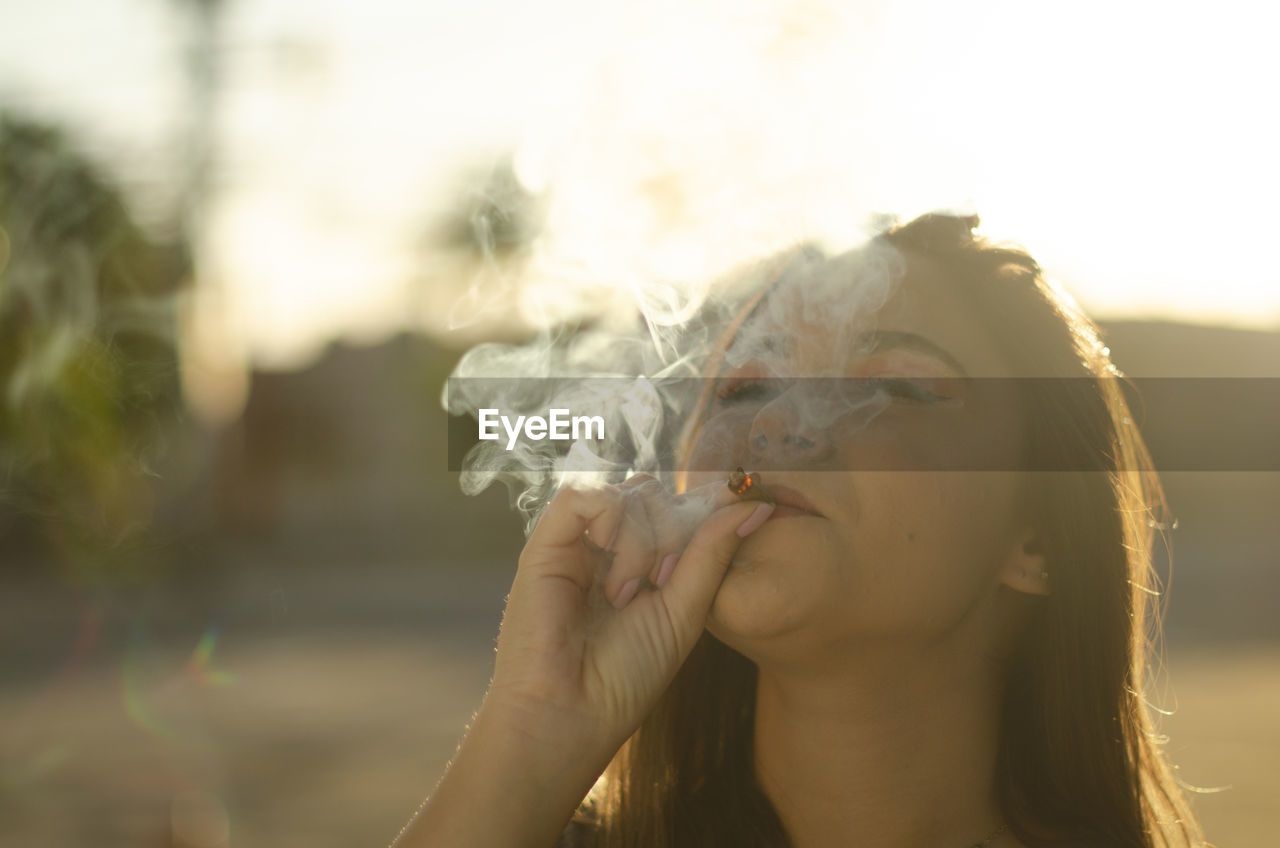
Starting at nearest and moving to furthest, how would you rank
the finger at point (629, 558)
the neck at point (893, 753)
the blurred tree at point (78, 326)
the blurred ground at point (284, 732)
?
the finger at point (629, 558) → the neck at point (893, 753) → the blurred tree at point (78, 326) → the blurred ground at point (284, 732)

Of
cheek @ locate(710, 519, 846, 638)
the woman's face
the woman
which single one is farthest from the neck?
cheek @ locate(710, 519, 846, 638)

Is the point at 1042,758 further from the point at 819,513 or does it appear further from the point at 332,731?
the point at 332,731

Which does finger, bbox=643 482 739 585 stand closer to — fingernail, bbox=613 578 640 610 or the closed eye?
fingernail, bbox=613 578 640 610

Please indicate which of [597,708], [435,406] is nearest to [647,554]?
[597,708]

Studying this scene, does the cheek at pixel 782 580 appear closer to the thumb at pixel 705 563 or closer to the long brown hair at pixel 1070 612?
the thumb at pixel 705 563

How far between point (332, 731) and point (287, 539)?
16482mm

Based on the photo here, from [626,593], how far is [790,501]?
1.13ft

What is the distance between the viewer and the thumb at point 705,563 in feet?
6.37

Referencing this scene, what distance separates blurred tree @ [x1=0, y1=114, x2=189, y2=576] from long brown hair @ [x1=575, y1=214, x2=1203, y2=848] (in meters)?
5.40

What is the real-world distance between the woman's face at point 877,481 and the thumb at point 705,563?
0.03 meters

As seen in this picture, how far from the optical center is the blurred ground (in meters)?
7.00

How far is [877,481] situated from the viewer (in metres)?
2.02

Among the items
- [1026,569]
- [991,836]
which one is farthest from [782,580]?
[991,836]

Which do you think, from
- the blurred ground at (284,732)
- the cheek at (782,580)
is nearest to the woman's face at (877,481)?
the cheek at (782,580)
